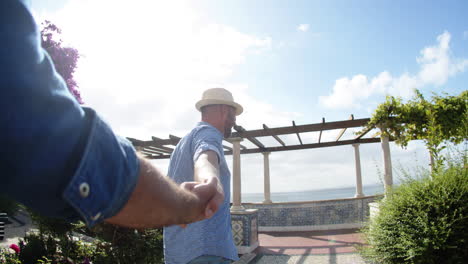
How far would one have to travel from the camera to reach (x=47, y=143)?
0.49m

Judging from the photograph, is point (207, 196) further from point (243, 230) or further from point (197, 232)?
point (243, 230)

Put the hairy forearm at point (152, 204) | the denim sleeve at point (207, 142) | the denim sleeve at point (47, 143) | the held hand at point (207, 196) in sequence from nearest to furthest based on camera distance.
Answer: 1. the denim sleeve at point (47, 143)
2. the hairy forearm at point (152, 204)
3. the held hand at point (207, 196)
4. the denim sleeve at point (207, 142)

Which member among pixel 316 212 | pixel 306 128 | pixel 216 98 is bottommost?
pixel 316 212

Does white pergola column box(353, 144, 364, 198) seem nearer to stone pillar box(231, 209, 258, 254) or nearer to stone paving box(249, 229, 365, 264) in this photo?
stone paving box(249, 229, 365, 264)

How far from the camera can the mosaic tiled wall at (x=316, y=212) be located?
40.5 ft

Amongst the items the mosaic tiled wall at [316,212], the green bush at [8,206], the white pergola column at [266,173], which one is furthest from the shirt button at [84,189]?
A: the green bush at [8,206]

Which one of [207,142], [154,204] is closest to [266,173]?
[207,142]

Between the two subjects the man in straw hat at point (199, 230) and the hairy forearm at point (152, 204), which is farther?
the man in straw hat at point (199, 230)

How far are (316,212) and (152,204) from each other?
13.0 metres

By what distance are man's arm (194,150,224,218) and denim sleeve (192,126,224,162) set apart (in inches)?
1.5

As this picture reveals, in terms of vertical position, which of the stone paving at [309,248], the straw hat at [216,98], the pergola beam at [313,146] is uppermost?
the pergola beam at [313,146]

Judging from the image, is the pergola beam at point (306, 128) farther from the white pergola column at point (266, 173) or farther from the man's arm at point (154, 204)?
the man's arm at point (154, 204)

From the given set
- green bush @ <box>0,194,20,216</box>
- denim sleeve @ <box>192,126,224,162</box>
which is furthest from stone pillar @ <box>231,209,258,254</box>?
green bush @ <box>0,194,20,216</box>

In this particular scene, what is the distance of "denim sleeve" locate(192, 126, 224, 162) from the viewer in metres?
1.39
